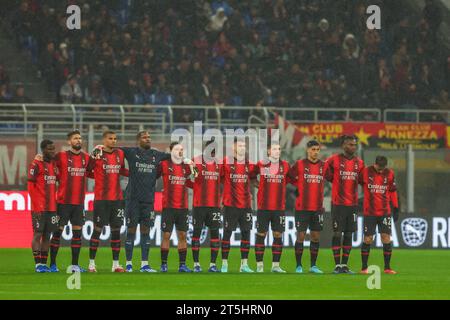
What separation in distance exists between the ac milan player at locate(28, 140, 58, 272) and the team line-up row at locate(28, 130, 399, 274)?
1 centimetres

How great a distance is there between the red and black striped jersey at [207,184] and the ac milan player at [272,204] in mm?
650

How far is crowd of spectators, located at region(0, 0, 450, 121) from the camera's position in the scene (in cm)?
3150

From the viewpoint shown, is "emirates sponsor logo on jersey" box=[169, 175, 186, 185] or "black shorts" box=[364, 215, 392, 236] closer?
"emirates sponsor logo on jersey" box=[169, 175, 186, 185]

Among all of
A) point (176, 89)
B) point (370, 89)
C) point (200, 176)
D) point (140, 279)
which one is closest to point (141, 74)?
point (176, 89)

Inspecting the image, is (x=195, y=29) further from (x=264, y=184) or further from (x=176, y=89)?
(x=264, y=184)

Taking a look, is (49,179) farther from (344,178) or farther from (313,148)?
(344,178)

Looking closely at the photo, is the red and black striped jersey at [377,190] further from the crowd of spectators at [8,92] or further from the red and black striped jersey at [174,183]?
the crowd of spectators at [8,92]

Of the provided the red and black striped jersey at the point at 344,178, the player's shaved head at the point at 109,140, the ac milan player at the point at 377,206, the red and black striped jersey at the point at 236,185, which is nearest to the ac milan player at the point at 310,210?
the red and black striped jersey at the point at 344,178

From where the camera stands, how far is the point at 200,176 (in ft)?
63.5

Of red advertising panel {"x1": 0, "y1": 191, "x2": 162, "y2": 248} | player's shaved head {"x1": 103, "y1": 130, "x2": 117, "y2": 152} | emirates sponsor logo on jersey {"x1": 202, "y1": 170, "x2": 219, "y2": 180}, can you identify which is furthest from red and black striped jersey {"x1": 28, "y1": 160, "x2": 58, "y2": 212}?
red advertising panel {"x1": 0, "y1": 191, "x2": 162, "y2": 248}

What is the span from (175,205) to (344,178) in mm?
2637

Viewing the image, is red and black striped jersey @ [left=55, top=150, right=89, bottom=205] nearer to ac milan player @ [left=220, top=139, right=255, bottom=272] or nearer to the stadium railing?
ac milan player @ [left=220, top=139, right=255, bottom=272]

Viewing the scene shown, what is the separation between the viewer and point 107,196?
1869 cm

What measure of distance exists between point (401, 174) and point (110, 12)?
10508mm
